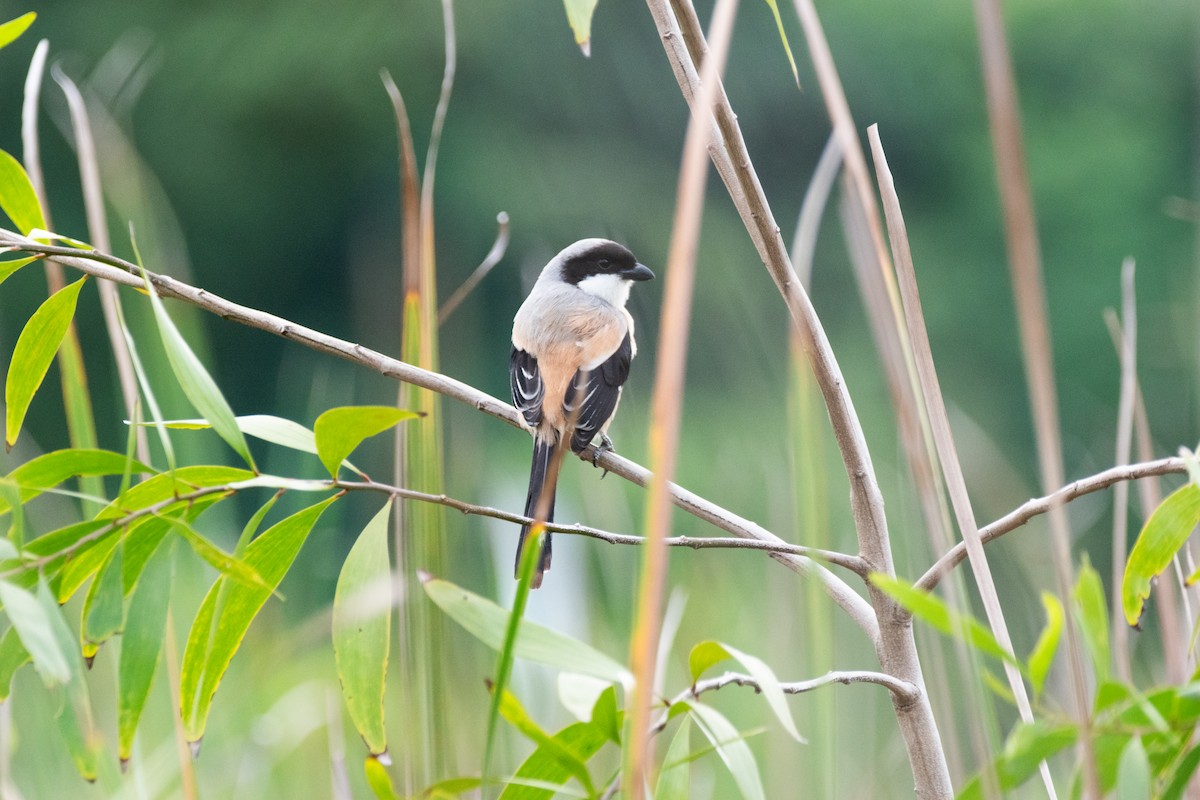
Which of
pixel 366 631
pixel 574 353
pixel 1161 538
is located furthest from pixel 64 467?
pixel 574 353

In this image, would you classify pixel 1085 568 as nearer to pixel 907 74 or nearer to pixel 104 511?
pixel 104 511

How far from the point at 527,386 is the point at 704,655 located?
1.17 metres

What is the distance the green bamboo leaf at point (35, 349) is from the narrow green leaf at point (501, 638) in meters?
0.38

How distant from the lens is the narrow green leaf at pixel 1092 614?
51cm

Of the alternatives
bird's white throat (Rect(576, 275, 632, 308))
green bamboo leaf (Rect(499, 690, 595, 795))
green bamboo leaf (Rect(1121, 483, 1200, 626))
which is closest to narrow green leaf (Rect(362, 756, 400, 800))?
green bamboo leaf (Rect(499, 690, 595, 795))

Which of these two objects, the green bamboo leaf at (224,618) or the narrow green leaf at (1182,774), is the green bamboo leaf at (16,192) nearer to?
the green bamboo leaf at (224,618)

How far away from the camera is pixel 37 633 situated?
22.7 inches

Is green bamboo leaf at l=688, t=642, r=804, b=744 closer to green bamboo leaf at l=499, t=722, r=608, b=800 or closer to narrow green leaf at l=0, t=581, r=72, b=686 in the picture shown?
green bamboo leaf at l=499, t=722, r=608, b=800

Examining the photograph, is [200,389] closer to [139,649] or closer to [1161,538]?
[139,649]

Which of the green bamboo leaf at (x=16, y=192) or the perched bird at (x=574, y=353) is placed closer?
the green bamboo leaf at (x=16, y=192)

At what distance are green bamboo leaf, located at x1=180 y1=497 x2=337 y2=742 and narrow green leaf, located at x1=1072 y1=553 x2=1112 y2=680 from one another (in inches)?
18.4

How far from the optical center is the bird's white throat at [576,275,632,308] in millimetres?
2301

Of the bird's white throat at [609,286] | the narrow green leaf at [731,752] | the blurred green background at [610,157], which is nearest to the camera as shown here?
the narrow green leaf at [731,752]

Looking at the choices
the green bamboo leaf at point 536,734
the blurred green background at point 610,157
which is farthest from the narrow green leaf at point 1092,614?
the blurred green background at point 610,157
